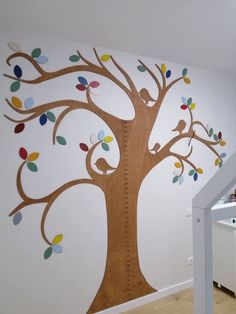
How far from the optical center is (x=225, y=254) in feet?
8.62

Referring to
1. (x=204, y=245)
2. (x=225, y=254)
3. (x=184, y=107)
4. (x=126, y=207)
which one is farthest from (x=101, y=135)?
(x=225, y=254)

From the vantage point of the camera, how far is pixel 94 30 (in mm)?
1950

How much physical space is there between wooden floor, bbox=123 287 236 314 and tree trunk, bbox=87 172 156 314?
142 millimetres

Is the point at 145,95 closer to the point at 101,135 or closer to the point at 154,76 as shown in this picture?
the point at 154,76

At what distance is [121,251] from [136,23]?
1979mm

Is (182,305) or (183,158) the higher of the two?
(183,158)

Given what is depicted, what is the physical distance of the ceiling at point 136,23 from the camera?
1.61m

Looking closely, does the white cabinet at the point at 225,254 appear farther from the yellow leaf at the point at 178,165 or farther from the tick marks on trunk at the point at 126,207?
the tick marks on trunk at the point at 126,207

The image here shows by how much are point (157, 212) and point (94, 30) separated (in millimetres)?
1807

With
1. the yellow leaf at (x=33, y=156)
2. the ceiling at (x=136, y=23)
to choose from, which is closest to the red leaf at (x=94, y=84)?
the ceiling at (x=136, y=23)

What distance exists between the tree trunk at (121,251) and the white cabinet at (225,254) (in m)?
0.87

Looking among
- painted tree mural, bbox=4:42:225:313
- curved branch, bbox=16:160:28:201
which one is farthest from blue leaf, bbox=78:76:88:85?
curved branch, bbox=16:160:28:201

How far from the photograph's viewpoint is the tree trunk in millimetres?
2285

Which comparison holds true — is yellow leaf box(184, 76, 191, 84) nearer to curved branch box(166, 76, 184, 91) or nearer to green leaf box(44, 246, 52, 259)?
curved branch box(166, 76, 184, 91)
